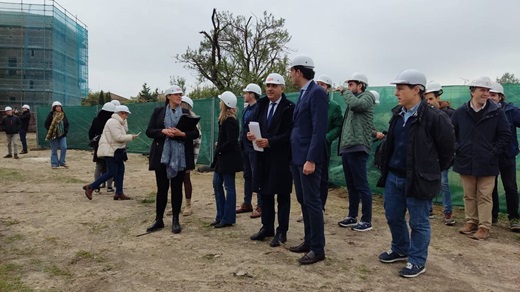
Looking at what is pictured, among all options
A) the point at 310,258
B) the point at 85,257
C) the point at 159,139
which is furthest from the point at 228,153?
the point at 85,257

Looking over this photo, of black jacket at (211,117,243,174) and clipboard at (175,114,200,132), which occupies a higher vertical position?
clipboard at (175,114,200,132)

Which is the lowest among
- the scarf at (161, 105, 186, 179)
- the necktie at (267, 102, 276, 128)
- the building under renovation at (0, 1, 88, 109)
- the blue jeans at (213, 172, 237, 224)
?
the blue jeans at (213, 172, 237, 224)

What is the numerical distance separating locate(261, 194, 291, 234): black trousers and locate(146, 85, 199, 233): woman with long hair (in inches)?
45.4

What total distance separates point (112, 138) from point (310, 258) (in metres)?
4.60

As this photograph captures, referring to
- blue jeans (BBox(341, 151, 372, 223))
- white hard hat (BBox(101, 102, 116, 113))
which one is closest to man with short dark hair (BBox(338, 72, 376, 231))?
blue jeans (BBox(341, 151, 372, 223))

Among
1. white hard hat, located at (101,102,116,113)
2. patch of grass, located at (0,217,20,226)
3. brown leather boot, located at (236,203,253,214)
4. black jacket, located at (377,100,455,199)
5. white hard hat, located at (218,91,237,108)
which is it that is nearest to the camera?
black jacket, located at (377,100,455,199)

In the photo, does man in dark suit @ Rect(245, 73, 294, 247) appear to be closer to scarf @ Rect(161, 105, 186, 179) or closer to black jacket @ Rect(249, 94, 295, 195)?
black jacket @ Rect(249, 94, 295, 195)

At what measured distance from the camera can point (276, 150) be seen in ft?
14.3

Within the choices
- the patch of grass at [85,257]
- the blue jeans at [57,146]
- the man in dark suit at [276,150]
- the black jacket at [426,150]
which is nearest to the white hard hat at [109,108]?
the patch of grass at [85,257]

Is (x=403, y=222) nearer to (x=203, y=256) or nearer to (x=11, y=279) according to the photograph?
(x=203, y=256)

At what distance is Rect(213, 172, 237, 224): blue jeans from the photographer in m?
5.23

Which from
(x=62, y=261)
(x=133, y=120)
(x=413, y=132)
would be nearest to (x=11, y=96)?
(x=133, y=120)

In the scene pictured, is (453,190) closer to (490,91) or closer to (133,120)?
(490,91)

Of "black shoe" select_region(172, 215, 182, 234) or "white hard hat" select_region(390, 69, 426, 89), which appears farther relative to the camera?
"black shoe" select_region(172, 215, 182, 234)
